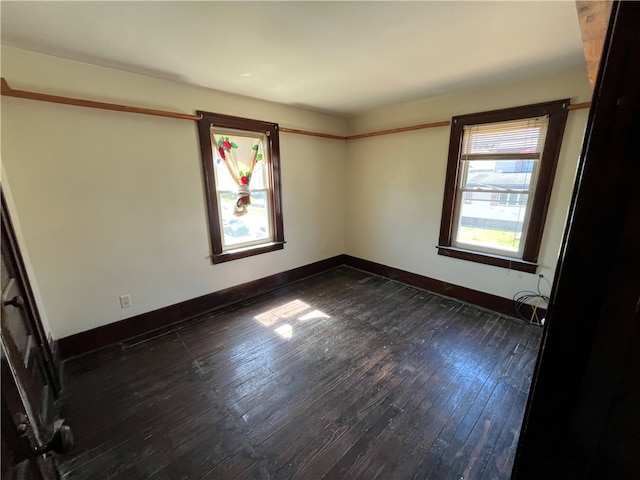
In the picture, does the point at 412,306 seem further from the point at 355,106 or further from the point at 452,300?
the point at 355,106

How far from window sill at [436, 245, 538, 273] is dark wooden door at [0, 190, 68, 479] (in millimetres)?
3381

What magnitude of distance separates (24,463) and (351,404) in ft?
5.06

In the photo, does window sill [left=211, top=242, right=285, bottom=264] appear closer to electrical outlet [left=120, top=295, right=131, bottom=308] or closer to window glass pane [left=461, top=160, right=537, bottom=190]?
electrical outlet [left=120, top=295, right=131, bottom=308]

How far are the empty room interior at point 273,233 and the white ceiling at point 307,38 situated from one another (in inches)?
0.7

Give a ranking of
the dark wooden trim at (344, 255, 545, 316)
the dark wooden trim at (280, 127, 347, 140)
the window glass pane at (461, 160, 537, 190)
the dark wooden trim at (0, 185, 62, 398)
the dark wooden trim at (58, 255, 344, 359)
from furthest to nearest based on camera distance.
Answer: the dark wooden trim at (280, 127, 347, 140), the dark wooden trim at (344, 255, 545, 316), the window glass pane at (461, 160, 537, 190), the dark wooden trim at (58, 255, 344, 359), the dark wooden trim at (0, 185, 62, 398)

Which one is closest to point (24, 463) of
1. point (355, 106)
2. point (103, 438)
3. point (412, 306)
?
point (103, 438)

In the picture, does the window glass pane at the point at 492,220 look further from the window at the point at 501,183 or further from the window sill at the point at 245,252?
the window sill at the point at 245,252

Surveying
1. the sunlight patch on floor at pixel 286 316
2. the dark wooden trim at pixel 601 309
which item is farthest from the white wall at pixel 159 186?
the dark wooden trim at pixel 601 309

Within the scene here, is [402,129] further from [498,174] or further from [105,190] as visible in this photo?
[105,190]

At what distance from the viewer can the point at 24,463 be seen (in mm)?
661

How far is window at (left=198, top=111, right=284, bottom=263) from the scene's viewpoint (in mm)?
2760

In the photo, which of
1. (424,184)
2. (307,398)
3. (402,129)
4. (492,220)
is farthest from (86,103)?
(492,220)

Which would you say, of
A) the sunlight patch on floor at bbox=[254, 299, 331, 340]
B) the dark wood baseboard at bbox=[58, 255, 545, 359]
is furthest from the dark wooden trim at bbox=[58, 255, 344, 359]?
the sunlight patch on floor at bbox=[254, 299, 331, 340]

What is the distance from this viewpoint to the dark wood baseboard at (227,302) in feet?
7.47
